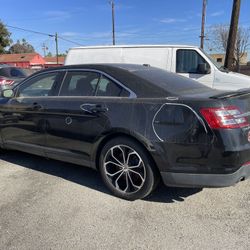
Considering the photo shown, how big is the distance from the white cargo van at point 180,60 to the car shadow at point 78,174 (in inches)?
187

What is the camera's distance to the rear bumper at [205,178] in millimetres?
3461

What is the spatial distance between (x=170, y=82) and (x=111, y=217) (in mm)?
1737

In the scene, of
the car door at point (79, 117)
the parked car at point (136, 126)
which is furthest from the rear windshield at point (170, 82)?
the car door at point (79, 117)

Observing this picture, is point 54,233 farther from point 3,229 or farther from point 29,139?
point 29,139

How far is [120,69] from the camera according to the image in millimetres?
4270

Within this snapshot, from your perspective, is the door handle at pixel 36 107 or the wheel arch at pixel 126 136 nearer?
the wheel arch at pixel 126 136

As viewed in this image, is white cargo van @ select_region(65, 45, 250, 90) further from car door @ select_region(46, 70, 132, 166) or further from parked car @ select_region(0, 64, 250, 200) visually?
car door @ select_region(46, 70, 132, 166)

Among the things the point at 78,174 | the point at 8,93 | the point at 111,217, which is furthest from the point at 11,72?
the point at 111,217

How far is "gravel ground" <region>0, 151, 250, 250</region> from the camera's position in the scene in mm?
3168

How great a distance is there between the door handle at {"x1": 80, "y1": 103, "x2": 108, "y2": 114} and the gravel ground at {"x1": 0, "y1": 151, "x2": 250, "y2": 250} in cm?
101

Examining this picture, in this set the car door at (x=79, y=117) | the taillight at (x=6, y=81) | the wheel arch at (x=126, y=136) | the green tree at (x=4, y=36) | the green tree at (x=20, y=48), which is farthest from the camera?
the green tree at (x=20, y=48)

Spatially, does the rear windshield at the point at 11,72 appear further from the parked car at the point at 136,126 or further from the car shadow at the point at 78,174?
the parked car at the point at 136,126

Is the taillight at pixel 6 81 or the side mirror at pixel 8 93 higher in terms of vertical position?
the side mirror at pixel 8 93

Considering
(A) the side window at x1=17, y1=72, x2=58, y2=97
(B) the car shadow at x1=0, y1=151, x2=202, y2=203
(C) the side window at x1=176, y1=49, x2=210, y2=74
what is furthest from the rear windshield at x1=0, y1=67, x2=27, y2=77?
(A) the side window at x1=17, y1=72, x2=58, y2=97
